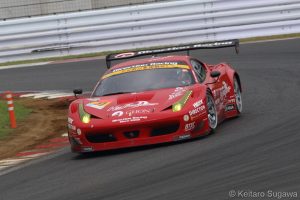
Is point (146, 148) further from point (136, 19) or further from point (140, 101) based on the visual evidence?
point (136, 19)

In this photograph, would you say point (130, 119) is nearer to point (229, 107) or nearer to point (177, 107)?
point (177, 107)

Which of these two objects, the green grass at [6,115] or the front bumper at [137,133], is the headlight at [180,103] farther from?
the green grass at [6,115]

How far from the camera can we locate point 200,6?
2334 centimetres

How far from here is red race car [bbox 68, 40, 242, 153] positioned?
10.1 meters

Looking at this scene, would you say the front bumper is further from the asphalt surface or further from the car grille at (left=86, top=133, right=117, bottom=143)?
the asphalt surface

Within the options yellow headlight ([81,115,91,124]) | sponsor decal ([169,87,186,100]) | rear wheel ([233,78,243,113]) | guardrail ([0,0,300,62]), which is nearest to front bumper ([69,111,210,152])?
yellow headlight ([81,115,91,124])

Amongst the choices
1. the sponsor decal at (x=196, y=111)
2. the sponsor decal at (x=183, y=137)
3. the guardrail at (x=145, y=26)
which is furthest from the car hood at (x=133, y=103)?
the guardrail at (x=145, y=26)

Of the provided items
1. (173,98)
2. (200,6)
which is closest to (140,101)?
(173,98)

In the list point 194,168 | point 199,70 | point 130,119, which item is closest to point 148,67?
point 199,70

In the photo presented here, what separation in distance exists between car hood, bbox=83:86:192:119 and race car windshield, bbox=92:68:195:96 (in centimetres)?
26

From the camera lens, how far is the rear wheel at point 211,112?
10.6 metres

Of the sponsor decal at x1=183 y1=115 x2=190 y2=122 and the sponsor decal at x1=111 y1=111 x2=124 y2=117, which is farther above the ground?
the sponsor decal at x1=111 y1=111 x2=124 y2=117

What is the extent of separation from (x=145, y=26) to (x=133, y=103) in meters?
13.3

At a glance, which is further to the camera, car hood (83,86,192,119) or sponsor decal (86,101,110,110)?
sponsor decal (86,101,110,110)
